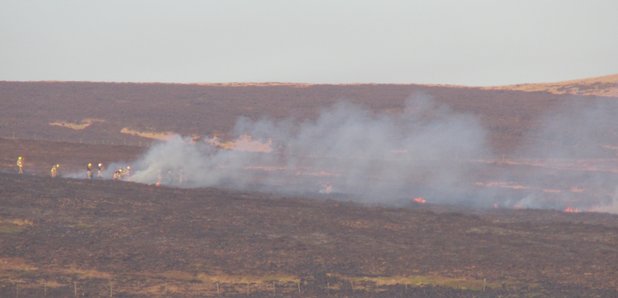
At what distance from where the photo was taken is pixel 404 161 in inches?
3543

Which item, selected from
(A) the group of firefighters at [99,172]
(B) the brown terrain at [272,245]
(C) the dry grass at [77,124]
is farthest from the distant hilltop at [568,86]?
(A) the group of firefighters at [99,172]

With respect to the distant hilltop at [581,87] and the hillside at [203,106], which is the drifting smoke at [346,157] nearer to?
the hillside at [203,106]

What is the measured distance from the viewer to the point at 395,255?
4581 cm

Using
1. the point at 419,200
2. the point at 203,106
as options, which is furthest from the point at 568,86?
the point at 419,200

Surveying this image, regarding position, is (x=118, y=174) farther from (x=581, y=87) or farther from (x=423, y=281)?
(x=581, y=87)

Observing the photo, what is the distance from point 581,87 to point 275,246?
355 feet

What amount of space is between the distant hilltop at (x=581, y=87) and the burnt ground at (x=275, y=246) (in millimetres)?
82259

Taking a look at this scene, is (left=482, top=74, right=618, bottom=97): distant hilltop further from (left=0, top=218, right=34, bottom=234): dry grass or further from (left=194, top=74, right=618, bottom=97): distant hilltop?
(left=0, top=218, right=34, bottom=234): dry grass

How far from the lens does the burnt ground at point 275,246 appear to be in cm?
4016

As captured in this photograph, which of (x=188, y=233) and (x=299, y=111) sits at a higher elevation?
(x=299, y=111)

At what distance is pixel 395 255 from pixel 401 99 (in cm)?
8298

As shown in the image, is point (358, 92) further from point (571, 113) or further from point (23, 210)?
point (23, 210)

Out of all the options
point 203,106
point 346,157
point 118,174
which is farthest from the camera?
point 203,106

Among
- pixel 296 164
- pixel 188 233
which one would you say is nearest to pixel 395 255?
pixel 188 233
